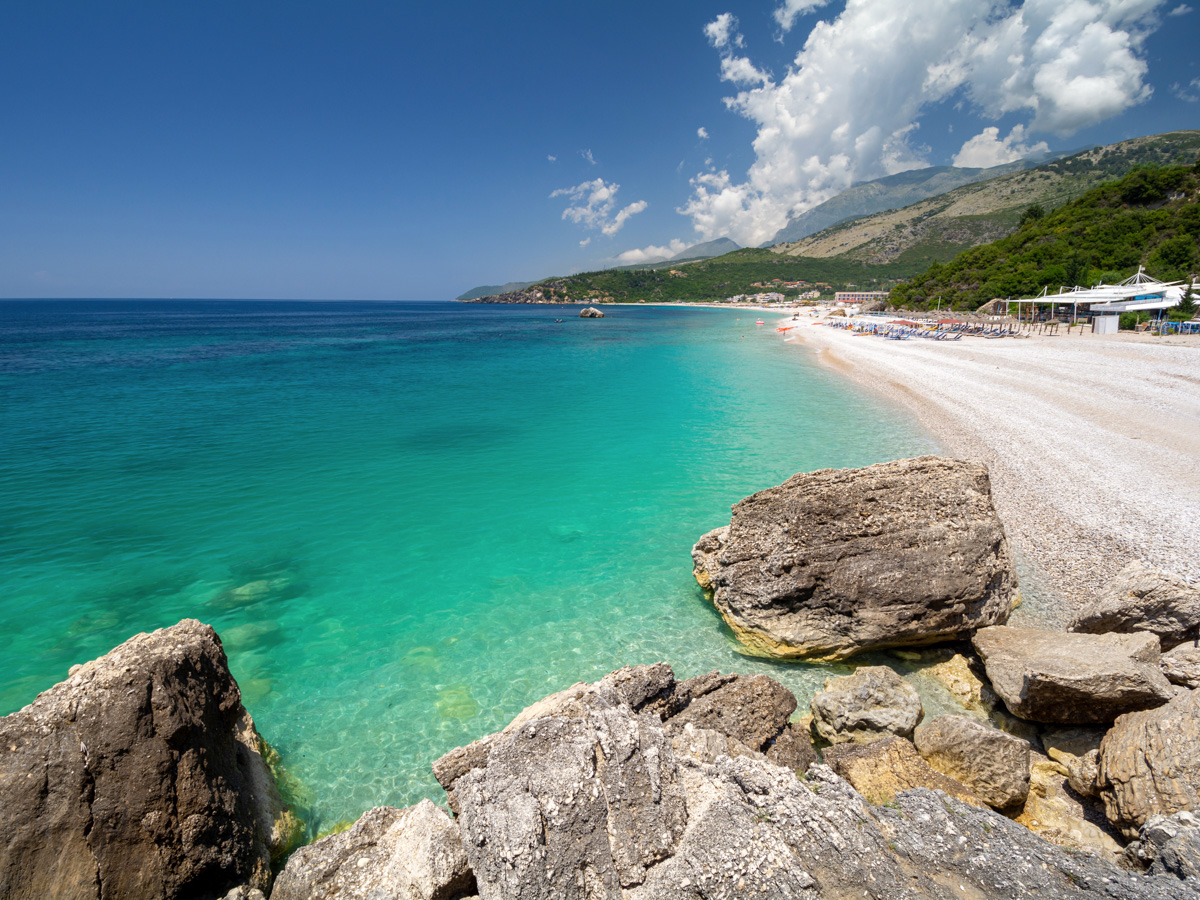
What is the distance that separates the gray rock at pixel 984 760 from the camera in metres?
4.93

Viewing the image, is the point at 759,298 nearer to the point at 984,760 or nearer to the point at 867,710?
the point at 867,710

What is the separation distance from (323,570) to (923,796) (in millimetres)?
10686

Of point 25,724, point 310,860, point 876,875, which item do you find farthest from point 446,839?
point 25,724

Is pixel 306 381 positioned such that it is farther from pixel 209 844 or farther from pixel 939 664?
pixel 939 664

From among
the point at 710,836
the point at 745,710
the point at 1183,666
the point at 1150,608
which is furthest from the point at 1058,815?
the point at 710,836

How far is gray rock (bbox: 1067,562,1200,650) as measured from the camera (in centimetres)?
636

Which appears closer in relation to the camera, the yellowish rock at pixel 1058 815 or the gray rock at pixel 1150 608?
the yellowish rock at pixel 1058 815

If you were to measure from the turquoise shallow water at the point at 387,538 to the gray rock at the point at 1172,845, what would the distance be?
151 inches

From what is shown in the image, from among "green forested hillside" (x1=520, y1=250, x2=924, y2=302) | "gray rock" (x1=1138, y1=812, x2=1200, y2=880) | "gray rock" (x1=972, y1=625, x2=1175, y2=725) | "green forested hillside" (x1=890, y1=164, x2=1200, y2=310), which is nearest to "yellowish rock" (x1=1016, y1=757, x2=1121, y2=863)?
"gray rock" (x1=972, y1=625, x2=1175, y2=725)

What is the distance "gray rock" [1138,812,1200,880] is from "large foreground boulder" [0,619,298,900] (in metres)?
6.87

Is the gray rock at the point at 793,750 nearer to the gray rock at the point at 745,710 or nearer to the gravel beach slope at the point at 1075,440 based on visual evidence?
the gray rock at the point at 745,710

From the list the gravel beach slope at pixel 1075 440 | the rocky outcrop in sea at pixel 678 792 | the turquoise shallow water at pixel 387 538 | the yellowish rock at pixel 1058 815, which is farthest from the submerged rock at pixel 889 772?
the gravel beach slope at pixel 1075 440

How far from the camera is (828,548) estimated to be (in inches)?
304

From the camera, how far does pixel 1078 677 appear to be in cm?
534
